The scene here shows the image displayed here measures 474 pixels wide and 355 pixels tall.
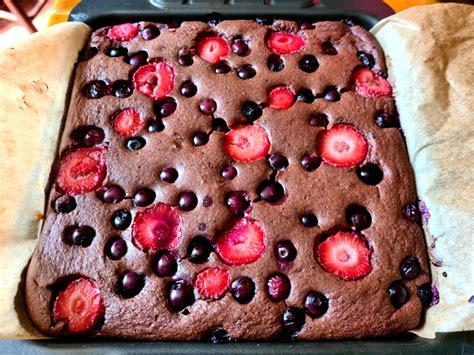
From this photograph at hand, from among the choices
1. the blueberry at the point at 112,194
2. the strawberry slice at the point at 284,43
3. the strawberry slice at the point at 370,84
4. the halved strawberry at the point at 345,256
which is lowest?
the halved strawberry at the point at 345,256

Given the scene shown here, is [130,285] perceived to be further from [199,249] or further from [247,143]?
[247,143]

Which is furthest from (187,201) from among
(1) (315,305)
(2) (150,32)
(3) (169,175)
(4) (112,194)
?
(2) (150,32)

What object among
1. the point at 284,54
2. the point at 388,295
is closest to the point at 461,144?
the point at 388,295

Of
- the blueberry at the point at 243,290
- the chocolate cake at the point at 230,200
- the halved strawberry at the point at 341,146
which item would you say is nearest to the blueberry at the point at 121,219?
the chocolate cake at the point at 230,200

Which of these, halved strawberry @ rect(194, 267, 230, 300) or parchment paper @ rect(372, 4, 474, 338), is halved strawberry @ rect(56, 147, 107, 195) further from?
parchment paper @ rect(372, 4, 474, 338)

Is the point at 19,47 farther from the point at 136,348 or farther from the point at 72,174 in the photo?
the point at 136,348

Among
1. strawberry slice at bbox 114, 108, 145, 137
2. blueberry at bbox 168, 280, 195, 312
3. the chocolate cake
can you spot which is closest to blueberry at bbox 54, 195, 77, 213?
the chocolate cake

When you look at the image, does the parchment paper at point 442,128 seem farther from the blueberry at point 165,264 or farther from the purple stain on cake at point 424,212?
the blueberry at point 165,264
